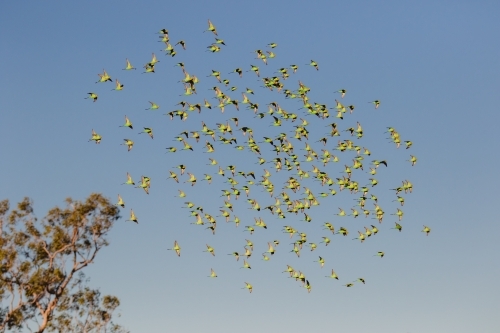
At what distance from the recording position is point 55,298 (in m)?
43.1

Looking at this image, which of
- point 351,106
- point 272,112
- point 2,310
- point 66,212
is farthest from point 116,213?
point 351,106

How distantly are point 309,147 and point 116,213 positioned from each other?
14315 millimetres

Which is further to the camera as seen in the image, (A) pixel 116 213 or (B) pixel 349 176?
(A) pixel 116 213

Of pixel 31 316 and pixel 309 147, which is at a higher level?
pixel 309 147

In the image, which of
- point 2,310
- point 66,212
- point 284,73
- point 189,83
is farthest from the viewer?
point 66,212

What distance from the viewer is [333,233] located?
43.7 meters

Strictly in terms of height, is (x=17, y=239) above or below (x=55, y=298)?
above

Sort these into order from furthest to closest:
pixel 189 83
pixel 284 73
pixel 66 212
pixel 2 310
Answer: pixel 66 212
pixel 2 310
pixel 284 73
pixel 189 83

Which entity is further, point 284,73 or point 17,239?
point 17,239

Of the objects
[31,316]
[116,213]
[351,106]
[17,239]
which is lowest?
[31,316]

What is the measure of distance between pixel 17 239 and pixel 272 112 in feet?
60.7

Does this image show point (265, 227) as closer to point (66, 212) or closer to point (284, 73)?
point (284, 73)

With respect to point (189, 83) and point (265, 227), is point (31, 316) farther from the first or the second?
point (189, 83)

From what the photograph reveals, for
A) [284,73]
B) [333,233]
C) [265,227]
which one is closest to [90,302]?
[265,227]
